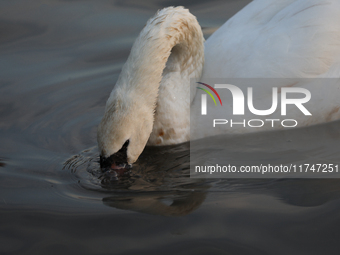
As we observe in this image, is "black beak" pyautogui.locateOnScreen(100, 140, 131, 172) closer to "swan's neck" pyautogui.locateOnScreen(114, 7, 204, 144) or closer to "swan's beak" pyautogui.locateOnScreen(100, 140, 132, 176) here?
"swan's beak" pyautogui.locateOnScreen(100, 140, 132, 176)

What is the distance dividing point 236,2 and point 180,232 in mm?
5953

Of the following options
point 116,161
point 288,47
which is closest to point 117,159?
point 116,161

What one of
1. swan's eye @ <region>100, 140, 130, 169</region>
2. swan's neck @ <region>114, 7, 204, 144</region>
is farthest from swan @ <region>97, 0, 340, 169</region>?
swan's eye @ <region>100, 140, 130, 169</region>

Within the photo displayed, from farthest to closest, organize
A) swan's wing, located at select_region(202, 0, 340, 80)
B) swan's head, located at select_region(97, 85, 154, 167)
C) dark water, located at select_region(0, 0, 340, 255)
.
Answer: swan's wing, located at select_region(202, 0, 340, 80), swan's head, located at select_region(97, 85, 154, 167), dark water, located at select_region(0, 0, 340, 255)

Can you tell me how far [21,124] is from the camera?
529cm

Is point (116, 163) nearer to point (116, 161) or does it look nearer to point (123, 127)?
point (116, 161)

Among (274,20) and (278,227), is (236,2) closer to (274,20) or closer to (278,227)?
(274,20)

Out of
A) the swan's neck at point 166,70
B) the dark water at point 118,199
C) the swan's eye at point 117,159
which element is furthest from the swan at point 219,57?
the dark water at point 118,199

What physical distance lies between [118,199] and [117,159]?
0.44 metres

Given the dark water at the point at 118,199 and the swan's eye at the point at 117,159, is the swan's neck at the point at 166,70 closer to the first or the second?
the dark water at the point at 118,199

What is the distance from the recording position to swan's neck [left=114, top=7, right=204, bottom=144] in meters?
4.22

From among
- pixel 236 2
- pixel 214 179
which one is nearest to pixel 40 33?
pixel 236 2

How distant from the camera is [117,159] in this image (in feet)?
13.3

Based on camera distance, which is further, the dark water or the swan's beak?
the swan's beak
